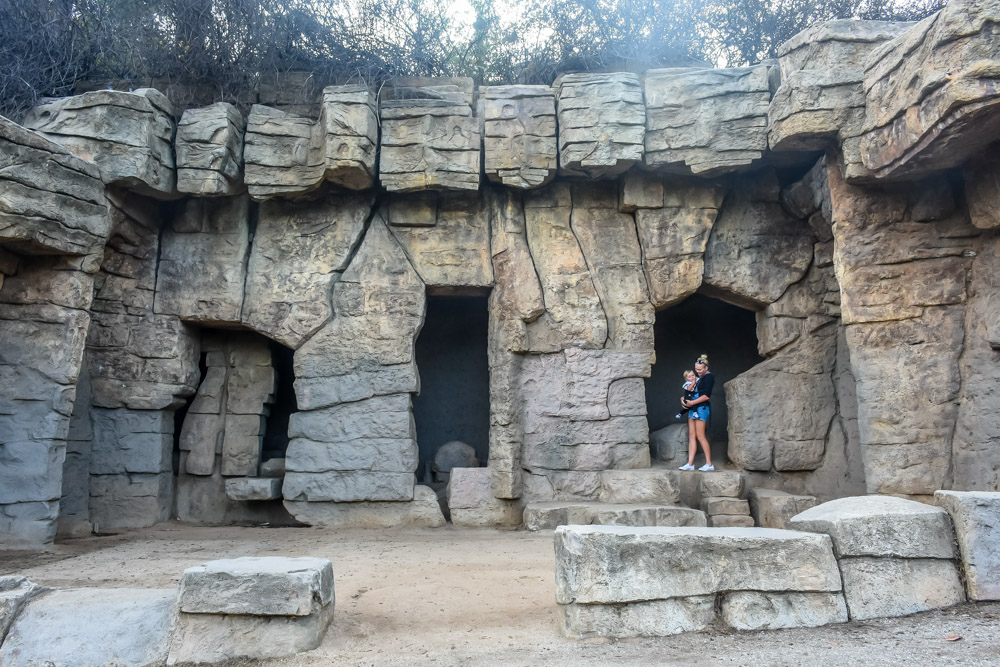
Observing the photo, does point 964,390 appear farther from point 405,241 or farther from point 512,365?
point 405,241

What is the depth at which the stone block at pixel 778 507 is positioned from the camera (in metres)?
6.21

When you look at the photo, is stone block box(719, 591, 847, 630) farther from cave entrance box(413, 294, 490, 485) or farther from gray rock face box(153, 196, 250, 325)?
cave entrance box(413, 294, 490, 485)

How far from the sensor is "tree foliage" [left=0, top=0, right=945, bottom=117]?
755 centimetres

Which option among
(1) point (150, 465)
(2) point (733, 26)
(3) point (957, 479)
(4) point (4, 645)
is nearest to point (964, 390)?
(3) point (957, 479)

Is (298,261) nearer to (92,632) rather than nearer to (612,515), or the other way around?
(612,515)

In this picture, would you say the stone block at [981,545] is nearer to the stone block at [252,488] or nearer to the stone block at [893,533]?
the stone block at [893,533]

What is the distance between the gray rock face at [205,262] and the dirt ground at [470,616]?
242cm

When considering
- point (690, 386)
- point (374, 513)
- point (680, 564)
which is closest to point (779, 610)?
point (680, 564)

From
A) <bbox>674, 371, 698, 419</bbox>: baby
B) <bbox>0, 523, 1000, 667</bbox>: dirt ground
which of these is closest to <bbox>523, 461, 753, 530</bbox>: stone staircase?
<bbox>0, 523, 1000, 667</bbox>: dirt ground

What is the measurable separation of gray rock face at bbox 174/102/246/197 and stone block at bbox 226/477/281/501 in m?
2.97

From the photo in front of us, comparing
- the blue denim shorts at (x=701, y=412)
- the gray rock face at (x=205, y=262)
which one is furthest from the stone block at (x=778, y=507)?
the gray rock face at (x=205, y=262)

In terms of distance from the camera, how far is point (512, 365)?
7.09 m

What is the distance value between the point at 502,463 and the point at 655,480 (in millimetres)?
1461

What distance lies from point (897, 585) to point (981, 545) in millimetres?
435
